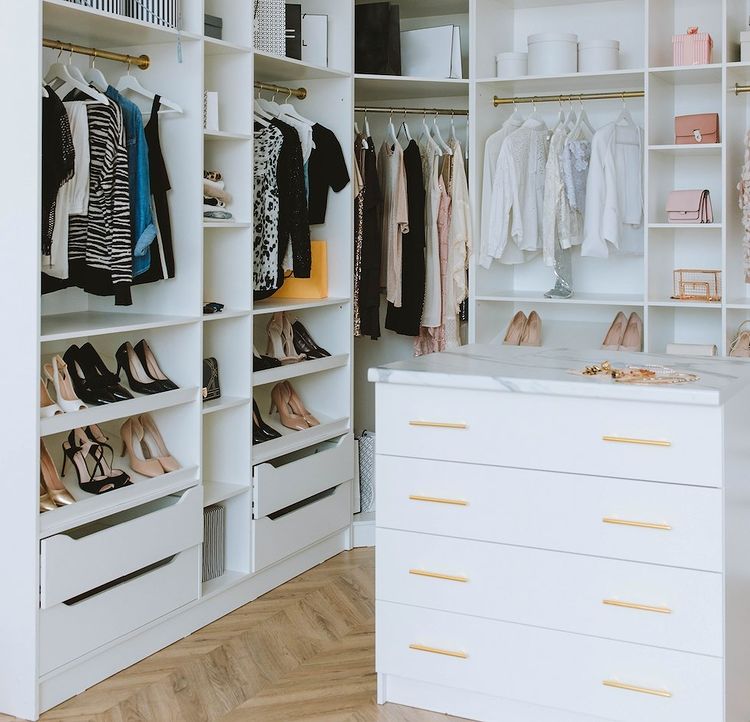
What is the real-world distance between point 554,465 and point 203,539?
152cm

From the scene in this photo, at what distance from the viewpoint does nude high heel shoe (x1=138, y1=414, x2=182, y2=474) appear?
351cm

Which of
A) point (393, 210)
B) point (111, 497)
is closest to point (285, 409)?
point (393, 210)

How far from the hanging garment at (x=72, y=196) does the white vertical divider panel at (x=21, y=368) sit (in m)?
0.16

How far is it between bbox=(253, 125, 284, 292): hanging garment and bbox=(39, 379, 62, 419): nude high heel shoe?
1108 mm

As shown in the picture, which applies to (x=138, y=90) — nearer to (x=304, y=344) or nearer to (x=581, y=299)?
(x=304, y=344)

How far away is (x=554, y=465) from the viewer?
2.60m

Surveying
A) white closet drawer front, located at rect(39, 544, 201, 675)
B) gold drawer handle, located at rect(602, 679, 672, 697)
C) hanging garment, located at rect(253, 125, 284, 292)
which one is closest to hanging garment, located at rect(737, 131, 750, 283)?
hanging garment, located at rect(253, 125, 284, 292)

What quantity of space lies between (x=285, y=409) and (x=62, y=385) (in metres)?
1.34

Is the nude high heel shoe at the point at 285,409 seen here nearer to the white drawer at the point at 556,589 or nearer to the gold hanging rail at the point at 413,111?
the gold hanging rail at the point at 413,111

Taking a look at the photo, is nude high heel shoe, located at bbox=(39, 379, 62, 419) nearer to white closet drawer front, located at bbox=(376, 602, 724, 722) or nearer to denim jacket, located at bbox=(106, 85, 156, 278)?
denim jacket, located at bbox=(106, 85, 156, 278)

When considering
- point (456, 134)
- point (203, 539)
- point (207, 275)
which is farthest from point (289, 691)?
point (456, 134)

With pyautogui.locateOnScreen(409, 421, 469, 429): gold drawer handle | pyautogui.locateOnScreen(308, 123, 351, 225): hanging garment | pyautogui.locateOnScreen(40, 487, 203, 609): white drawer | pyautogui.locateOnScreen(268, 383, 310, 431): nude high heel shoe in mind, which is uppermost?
pyautogui.locateOnScreen(308, 123, 351, 225): hanging garment

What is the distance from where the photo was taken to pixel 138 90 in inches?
135

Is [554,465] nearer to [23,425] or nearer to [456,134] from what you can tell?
[23,425]
